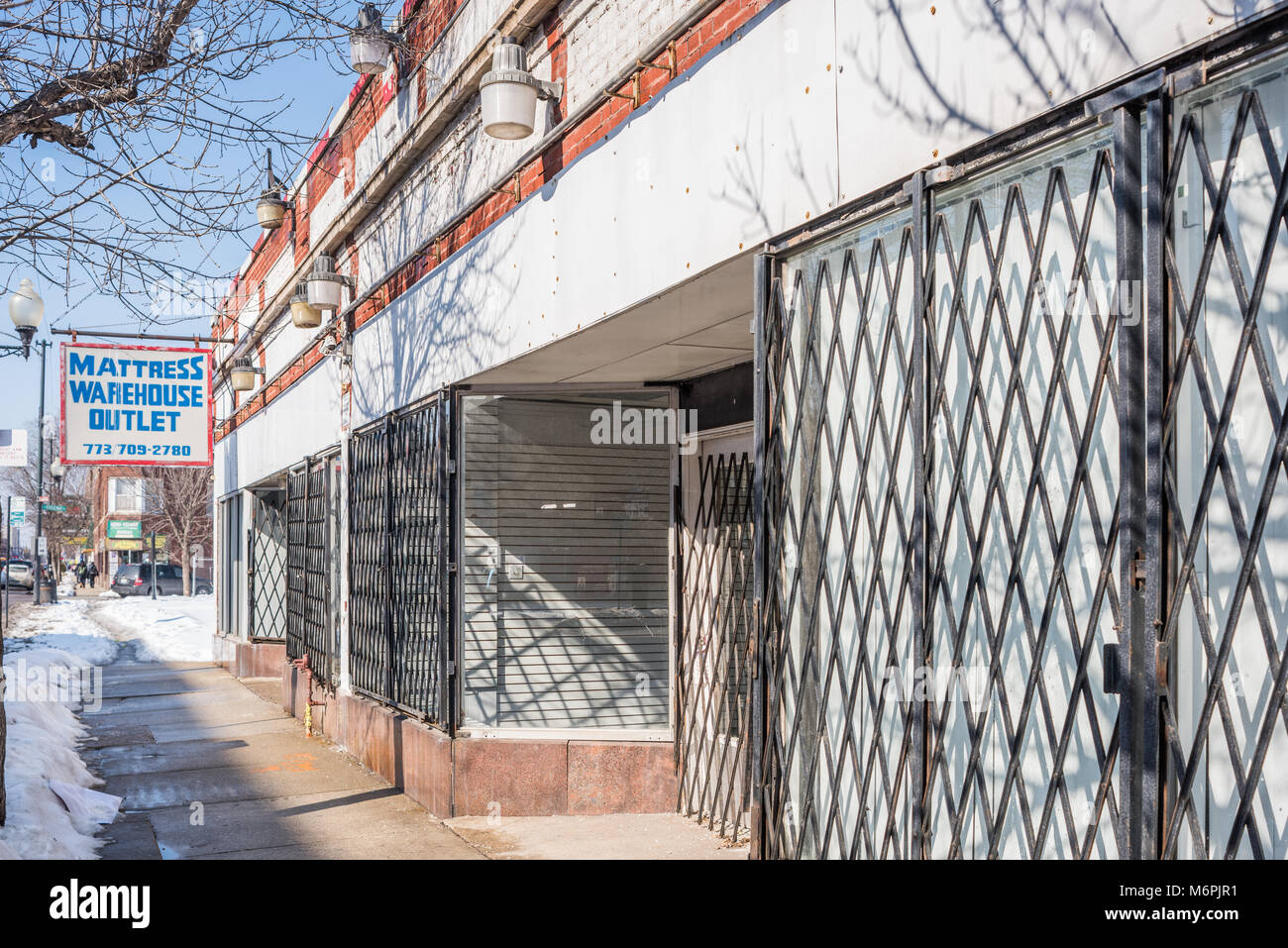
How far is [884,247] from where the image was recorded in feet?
14.3

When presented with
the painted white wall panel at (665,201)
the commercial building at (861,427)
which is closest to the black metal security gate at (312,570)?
the commercial building at (861,427)

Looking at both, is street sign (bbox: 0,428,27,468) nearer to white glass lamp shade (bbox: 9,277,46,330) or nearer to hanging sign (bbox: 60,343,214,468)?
hanging sign (bbox: 60,343,214,468)

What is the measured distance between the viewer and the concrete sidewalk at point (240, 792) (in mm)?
7852

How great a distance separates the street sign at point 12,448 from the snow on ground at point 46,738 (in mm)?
3134

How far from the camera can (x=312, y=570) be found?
14.5 meters

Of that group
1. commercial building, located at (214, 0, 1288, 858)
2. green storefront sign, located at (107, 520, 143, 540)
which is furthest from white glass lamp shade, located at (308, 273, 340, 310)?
green storefront sign, located at (107, 520, 143, 540)

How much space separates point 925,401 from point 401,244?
7.70 m

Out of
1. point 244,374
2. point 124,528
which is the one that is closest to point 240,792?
point 244,374

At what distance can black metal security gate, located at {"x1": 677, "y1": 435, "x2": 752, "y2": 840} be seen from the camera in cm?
781

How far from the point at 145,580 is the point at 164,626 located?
20.0 m

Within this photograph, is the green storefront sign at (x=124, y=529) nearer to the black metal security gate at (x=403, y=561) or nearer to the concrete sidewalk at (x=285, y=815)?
the concrete sidewalk at (x=285, y=815)

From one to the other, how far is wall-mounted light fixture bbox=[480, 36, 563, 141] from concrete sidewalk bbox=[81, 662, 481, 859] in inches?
188

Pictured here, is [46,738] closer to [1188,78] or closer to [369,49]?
[369,49]
